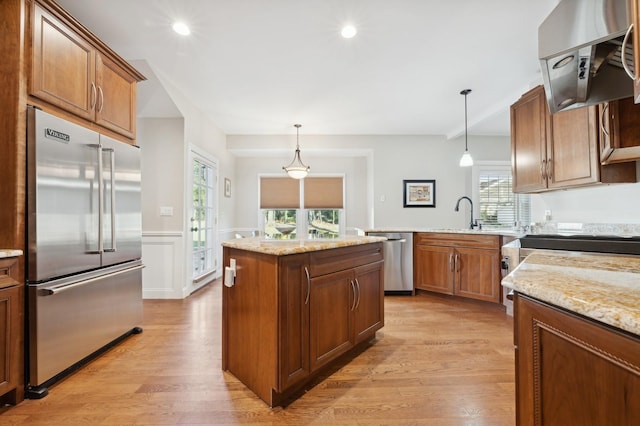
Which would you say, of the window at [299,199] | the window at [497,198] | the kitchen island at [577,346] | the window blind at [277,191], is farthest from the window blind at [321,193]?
the kitchen island at [577,346]

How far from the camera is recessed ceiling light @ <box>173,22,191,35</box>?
2241 millimetres

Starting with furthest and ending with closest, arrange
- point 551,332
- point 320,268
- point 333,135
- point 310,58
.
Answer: point 333,135
point 310,58
point 320,268
point 551,332

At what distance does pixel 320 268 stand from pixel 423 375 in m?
0.98

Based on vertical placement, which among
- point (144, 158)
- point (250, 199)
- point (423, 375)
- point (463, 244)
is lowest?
point (423, 375)

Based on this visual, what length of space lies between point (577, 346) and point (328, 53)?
272 cm

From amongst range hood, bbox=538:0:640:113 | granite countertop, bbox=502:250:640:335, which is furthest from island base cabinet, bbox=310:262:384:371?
range hood, bbox=538:0:640:113

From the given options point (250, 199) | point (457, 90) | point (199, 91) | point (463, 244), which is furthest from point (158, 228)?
point (457, 90)

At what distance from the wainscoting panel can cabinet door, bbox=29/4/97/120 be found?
1831mm

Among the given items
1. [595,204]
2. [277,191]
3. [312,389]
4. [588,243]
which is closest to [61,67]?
[312,389]

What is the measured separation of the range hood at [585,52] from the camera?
93cm

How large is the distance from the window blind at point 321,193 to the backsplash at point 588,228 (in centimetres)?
348

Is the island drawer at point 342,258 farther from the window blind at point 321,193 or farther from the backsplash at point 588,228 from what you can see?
the window blind at point 321,193

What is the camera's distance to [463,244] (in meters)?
3.46

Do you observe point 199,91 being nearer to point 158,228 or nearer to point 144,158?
point 144,158
